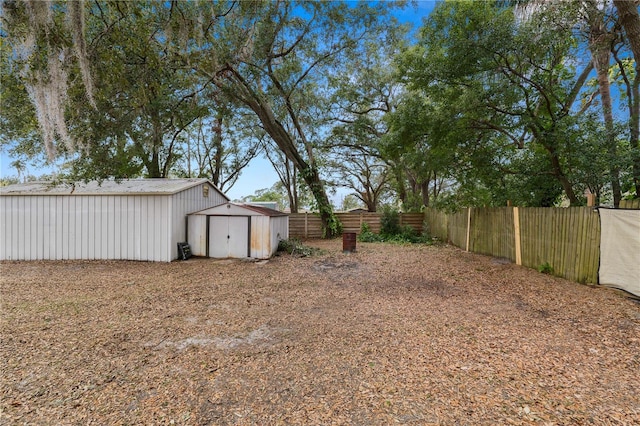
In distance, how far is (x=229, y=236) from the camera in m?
8.09

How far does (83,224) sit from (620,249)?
1122 centimetres

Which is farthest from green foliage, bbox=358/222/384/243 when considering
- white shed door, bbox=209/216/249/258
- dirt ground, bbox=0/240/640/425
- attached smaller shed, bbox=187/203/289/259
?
dirt ground, bbox=0/240/640/425

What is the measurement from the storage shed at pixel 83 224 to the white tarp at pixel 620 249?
28.8 feet

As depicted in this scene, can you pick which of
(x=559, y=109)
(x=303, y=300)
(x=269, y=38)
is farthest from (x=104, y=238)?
(x=559, y=109)

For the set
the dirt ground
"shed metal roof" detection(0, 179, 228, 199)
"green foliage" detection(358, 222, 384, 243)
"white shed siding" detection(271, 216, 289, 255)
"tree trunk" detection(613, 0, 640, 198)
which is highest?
"tree trunk" detection(613, 0, 640, 198)

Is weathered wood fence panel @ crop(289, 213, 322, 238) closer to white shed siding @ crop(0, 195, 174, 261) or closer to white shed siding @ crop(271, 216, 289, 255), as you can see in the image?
white shed siding @ crop(271, 216, 289, 255)

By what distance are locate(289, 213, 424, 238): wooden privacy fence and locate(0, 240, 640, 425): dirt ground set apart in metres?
8.50

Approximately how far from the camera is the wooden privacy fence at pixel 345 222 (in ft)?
44.9

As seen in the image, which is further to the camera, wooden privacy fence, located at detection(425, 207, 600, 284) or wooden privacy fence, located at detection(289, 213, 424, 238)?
wooden privacy fence, located at detection(289, 213, 424, 238)

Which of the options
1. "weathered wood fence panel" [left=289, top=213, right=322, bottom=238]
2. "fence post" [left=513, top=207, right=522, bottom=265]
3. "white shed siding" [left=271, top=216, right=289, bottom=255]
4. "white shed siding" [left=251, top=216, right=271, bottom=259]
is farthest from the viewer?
"weathered wood fence panel" [left=289, top=213, right=322, bottom=238]

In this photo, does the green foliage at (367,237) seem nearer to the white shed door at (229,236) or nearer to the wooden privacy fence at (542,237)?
the wooden privacy fence at (542,237)

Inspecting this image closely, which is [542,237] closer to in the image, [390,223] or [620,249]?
[620,249]

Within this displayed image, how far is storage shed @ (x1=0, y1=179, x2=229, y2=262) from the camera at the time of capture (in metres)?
7.61

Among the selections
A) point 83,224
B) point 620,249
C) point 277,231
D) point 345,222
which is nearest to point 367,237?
point 345,222
